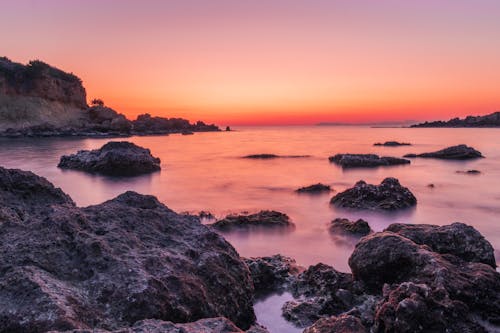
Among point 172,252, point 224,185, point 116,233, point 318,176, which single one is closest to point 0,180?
point 116,233

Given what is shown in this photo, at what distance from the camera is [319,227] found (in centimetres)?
860

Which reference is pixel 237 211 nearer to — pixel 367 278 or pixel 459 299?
pixel 367 278

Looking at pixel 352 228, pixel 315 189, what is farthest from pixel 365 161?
pixel 352 228

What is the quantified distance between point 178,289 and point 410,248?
255 centimetres

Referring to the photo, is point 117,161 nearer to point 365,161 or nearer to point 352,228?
point 365,161

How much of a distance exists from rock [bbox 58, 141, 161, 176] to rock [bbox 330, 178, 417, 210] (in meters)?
10.3

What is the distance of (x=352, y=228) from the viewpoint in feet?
25.6

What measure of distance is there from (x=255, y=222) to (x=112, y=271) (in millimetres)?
5347

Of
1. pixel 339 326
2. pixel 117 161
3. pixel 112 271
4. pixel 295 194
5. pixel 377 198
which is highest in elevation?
pixel 112 271

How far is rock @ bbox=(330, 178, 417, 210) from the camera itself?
390 inches

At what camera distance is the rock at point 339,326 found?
300 centimetres

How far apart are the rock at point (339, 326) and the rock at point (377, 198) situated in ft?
22.8

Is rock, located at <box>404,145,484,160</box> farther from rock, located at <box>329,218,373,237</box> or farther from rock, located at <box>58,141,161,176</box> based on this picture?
rock, located at <box>329,218,373,237</box>

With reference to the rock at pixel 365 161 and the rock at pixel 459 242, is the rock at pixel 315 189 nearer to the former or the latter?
the rock at pixel 365 161
